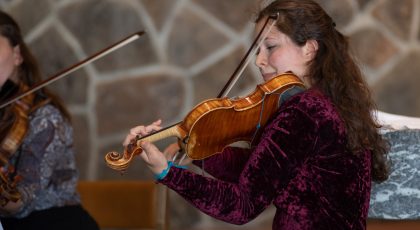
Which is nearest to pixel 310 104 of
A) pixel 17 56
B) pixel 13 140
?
pixel 13 140

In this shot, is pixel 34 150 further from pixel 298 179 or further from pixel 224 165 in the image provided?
pixel 298 179

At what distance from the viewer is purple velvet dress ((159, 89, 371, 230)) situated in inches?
59.4

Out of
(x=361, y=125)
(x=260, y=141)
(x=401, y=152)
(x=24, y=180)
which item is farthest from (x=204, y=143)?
(x=24, y=180)

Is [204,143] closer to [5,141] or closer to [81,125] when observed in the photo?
[5,141]

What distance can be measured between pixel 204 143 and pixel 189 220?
6.90 feet

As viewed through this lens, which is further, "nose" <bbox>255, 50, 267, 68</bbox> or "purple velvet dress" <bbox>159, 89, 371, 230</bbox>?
"nose" <bbox>255, 50, 267, 68</bbox>

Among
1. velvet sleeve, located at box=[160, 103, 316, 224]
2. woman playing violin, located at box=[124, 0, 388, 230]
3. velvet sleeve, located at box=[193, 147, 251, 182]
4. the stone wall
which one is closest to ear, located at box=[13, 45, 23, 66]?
velvet sleeve, located at box=[193, 147, 251, 182]

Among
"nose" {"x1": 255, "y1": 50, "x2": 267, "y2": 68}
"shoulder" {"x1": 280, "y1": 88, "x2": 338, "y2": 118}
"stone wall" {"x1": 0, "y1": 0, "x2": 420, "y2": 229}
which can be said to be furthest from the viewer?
"stone wall" {"x1": 0, "y1": 0, "x2": 420, "y2": 229}

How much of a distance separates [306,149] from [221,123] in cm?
19

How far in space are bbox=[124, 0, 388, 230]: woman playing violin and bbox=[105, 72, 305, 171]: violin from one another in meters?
0.03

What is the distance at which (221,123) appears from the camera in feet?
5.11

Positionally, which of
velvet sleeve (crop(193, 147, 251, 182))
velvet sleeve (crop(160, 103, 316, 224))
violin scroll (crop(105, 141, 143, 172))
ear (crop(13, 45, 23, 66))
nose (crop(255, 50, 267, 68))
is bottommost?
velvet sleeve (crop(193, 147, 251, 182))

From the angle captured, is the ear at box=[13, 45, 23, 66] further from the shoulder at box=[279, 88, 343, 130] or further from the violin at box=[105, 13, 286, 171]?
the shoulder at box=[279, 88, 343, 130]

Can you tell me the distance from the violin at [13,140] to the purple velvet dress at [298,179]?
0.58m
